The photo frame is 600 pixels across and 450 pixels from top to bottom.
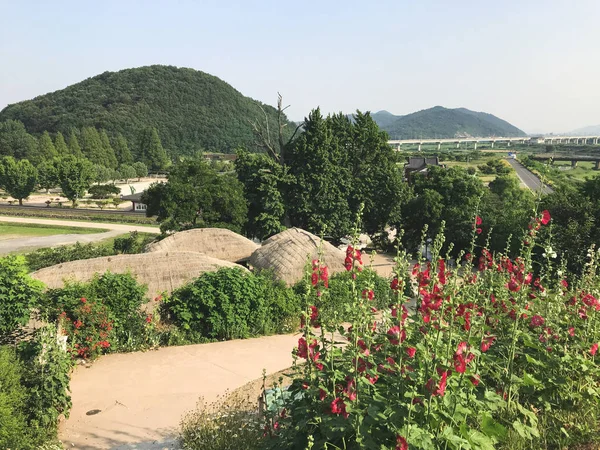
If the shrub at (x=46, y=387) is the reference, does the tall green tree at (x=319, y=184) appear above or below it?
above

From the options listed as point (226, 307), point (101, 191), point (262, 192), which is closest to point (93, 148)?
point (101, 191)

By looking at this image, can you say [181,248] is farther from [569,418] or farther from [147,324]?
[569,418]

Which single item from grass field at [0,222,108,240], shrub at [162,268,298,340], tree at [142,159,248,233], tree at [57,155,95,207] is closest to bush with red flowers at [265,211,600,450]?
shrub at [162,268,298,340]

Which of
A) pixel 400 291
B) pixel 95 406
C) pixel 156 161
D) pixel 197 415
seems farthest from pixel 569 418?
pixel 156 161

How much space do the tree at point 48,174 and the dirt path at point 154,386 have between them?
189ft

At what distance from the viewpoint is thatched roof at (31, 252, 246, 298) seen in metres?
12.7

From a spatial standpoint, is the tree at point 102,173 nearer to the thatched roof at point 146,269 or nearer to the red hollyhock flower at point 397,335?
the thatched roof at point 146,269

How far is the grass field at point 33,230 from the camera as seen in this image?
37312mm

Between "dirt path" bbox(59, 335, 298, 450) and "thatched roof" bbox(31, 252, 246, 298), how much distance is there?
8.15 ft

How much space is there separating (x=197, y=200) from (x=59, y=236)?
66.1 ft

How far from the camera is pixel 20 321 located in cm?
945

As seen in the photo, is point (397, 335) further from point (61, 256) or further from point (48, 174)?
point (48, 174)

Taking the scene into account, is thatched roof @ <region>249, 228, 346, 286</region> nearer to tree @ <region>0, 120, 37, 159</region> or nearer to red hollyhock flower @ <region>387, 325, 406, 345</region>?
red hollyhock flower @ <region>387, 325, 406, 345</region>

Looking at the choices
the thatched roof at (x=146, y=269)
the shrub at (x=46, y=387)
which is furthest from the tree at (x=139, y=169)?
the shrub at (x=46, y=387)
